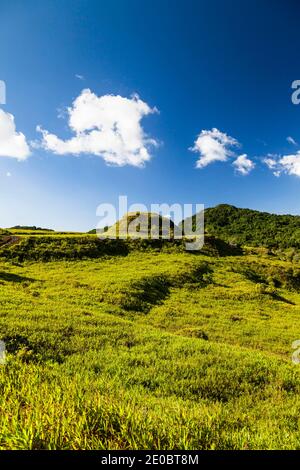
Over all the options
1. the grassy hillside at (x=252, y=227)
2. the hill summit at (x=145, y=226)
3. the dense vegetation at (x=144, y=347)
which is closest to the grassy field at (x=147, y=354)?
the dense vegetation at (x=144, y=347)

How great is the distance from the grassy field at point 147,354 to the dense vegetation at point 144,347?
0.04 metres

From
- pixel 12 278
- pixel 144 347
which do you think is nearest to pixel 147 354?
pixel 144 347

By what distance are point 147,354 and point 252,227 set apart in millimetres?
121937

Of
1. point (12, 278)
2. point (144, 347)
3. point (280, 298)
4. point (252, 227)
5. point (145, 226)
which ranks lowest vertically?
point (280, 298)

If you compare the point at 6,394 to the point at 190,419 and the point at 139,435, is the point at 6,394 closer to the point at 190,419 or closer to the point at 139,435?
the point at 139,435

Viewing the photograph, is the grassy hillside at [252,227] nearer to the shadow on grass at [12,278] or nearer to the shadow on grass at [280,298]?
the shadow on grass at [280,298]

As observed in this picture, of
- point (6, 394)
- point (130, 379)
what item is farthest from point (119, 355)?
point (6, 394)

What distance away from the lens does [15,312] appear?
18.7 meters

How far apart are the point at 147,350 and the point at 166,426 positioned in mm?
11544

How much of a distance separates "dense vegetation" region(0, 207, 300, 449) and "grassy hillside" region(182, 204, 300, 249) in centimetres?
6155

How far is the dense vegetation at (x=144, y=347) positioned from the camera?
4.16m

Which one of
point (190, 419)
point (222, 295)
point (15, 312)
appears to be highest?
point (190, 419)

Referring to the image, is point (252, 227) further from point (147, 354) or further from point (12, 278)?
point (147, 354)

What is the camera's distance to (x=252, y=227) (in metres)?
129
